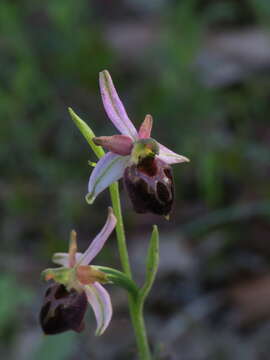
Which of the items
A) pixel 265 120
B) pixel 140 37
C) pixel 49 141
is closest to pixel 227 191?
pixel 265 120

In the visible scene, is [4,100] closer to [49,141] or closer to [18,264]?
[49,141]

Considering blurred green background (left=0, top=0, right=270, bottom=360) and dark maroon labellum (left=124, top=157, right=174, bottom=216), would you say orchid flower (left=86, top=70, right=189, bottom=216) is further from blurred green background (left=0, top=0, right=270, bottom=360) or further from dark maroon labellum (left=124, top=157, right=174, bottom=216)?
blurred green background (left=0, top=0, right=270, bottom=360)

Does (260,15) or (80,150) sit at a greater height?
(260,15)

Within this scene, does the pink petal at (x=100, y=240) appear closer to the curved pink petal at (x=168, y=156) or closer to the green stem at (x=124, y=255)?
the green stem at (x=124, y=255)

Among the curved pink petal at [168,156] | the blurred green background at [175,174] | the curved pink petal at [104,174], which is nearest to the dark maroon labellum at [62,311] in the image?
the curved pink petal at [104,174]

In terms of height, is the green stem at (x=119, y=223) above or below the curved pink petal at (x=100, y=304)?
above

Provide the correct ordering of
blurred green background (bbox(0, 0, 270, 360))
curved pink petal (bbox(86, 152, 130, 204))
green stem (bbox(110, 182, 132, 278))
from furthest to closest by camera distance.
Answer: blurred green background (bbox(0, 0, 270, 360)) < green stem (bbox(110, 182, 132, 278)) < curved pink petal (bbox(86, 152, 130, 204))

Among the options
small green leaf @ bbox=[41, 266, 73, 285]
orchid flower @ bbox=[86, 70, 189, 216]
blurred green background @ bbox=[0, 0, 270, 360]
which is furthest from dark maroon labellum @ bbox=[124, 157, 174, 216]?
blurred green background @ bbox=[0, 0, 270, 360]
